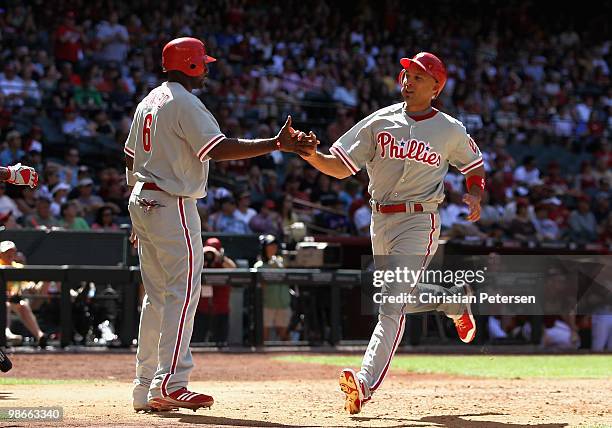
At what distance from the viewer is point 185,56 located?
6.60m

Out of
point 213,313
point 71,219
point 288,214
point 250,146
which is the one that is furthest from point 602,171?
point 250,146

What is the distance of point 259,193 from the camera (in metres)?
18.0

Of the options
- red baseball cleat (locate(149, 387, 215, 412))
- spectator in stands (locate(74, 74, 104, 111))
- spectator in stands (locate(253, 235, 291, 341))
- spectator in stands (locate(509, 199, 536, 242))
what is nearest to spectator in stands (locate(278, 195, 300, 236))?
spectator in stands (locate(253, 235, 291, 341))

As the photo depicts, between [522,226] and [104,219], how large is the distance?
22.3ft

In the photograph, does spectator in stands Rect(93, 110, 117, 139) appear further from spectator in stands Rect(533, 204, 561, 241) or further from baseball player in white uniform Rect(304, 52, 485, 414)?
baseball player in white uniform Rect(304, 52, 485, 414)

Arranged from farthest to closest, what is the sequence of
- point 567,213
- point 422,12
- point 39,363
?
1. point 422,12
2. point 567,213
3. point 39,363

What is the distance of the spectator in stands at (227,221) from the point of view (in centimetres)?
1620

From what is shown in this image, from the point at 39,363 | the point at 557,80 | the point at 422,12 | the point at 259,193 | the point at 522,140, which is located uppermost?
the point at 422,12

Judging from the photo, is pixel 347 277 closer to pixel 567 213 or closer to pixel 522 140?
pixel 567 213

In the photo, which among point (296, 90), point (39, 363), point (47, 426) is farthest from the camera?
point (296, 90)

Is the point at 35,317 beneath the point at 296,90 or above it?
beneath

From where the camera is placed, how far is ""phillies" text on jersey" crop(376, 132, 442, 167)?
6895mm

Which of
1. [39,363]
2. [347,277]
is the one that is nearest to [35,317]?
[39,363]

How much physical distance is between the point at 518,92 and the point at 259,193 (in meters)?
8.92
